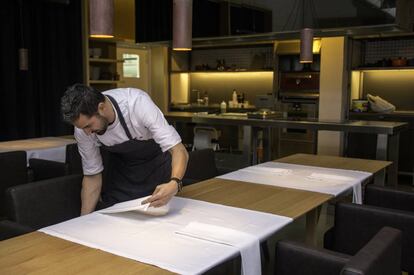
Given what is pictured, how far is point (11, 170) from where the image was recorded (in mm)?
3436

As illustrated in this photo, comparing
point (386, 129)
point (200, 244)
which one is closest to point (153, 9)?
point (386, 129)

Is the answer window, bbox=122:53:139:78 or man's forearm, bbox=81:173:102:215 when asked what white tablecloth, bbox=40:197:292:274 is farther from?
window, bbox=122:53:139:78

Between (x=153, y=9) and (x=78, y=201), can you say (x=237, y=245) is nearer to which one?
(x=78, y=201)

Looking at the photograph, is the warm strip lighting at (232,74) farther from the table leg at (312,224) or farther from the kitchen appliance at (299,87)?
the table leg at (312,224)

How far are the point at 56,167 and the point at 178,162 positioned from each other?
181 cm

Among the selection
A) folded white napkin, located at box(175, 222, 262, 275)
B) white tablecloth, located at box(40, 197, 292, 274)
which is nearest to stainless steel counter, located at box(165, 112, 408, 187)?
white tablecloth, located at box(40, 197, 292, 274)

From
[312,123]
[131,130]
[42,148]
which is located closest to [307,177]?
[131,130]

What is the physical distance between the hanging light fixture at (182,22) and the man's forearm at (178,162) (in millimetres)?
832

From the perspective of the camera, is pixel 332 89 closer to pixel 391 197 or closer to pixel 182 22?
pixel 391 197

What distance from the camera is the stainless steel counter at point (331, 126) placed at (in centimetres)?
434

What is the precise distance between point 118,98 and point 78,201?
0.65m

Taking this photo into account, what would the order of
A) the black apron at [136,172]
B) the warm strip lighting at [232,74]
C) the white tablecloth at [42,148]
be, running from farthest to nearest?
the warm strip lighting at [232,74]
the white tablecloth at [42,148]
the black apron at [136,172]

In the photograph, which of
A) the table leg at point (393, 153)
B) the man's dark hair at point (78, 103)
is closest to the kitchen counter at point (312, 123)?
the table leg at point (393, 153)

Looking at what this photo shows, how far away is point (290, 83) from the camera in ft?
23.3
